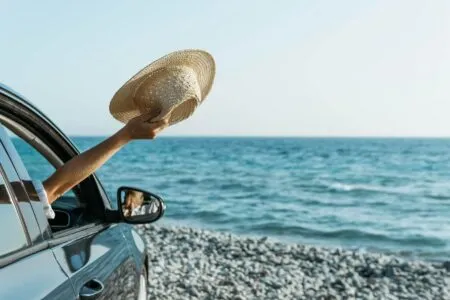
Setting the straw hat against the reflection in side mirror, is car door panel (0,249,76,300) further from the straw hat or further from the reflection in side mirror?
the reflection in side mirror

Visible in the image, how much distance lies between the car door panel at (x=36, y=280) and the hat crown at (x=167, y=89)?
0.92m

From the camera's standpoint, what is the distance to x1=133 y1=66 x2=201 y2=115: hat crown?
304 centimetres

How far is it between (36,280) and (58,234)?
2.13 ft

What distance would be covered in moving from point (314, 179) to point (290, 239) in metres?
25.2

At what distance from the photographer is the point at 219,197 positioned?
2889cm

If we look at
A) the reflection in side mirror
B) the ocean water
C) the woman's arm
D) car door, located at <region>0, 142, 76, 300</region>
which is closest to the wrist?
the woman's arm

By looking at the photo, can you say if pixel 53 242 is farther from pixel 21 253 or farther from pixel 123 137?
pixel 123 137

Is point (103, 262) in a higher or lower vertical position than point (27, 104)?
lower

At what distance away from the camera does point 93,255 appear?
9.30 feet

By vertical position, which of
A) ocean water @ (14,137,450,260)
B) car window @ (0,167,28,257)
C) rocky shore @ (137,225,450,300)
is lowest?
ocean water @ (14,137,450,260)

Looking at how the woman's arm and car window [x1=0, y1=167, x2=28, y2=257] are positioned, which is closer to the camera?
car window [x1=0, y1=167, x2=28, y2=257]

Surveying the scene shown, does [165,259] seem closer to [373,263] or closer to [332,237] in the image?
[373,263]

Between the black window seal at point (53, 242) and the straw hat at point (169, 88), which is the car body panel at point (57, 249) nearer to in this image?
the black window seal at point (53, 242)

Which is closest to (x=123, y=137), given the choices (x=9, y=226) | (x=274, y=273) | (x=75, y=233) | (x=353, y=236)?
(x=75, y=233)
